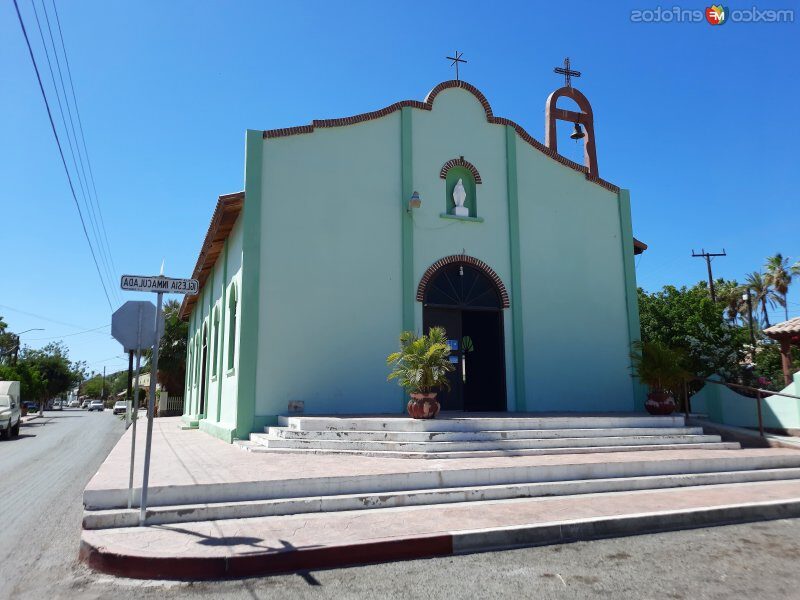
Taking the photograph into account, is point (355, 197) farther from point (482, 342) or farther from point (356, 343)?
point (482, 342)

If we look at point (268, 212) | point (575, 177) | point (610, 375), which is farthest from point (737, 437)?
point (268, 212)

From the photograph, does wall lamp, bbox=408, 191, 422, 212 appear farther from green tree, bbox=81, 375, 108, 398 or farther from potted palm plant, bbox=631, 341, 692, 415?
green tree, bbox=81, 375, 108, 398

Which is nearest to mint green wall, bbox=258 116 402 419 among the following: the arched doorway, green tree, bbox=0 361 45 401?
the arched doorway

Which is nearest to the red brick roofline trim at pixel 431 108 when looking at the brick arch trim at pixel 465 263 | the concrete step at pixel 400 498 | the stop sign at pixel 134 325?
the brick arch trim at pixel 465 263

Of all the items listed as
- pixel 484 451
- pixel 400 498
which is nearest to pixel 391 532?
pixel 400 498

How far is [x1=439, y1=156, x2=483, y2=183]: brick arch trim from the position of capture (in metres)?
14.5

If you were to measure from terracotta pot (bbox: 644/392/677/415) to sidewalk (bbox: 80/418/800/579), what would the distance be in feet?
9.23

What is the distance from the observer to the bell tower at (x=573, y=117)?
720 inches

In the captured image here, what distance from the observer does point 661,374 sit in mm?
12688

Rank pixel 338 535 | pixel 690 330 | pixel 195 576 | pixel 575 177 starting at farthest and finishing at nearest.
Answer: pixel 690 330 → pixel 575 177 → pixel 338 535 → pixel 195 576

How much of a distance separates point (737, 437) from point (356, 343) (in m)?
8.15

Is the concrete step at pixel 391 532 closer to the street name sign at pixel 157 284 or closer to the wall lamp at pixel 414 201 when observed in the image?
the street name sign at pixel 157 284

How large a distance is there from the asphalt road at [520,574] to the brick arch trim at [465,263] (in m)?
8.12

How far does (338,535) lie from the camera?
5820 mm
